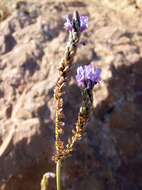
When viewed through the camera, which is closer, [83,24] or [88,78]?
[88,78]

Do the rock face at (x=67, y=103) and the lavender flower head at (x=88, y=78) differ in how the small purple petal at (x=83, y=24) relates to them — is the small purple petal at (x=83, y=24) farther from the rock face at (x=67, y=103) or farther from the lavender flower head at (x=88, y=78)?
the rock face at (x=67, y=103)

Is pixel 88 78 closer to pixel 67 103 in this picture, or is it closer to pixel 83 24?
pixel 83 24

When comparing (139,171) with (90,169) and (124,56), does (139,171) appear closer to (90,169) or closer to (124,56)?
(90,169)

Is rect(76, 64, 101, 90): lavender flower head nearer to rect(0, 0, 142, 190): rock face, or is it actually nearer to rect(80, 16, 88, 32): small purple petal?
rect(80, 16, 88, 32): small purple petal

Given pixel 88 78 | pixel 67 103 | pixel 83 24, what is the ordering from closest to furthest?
pixel 88 78
pixel 83 24
pixel 67 103

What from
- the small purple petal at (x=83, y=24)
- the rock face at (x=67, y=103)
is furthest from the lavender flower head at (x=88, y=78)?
the rock face at (x=67, y=103)

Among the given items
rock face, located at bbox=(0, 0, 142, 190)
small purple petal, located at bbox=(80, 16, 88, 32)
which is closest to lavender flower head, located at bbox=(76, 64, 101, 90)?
small purple petal, located at bbox=(80, 16, 88, 32)

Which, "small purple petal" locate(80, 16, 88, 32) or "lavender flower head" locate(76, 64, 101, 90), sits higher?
"small purple petal" locate(80, 16, 88, 32)

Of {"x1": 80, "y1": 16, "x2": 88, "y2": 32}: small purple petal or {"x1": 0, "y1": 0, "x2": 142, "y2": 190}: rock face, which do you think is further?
{"x1": 0, "y1": 0, "x2": 142, "y2": 190}: rock face

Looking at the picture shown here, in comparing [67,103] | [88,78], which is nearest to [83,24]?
[88,78]
